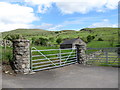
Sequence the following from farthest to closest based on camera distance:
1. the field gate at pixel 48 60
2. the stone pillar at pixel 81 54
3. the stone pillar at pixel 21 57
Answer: the stone pillar at pixel 81 54 → the field gate at pixel 48 60 → the stone pillar at pixel 21 57

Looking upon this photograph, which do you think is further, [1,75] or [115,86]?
[1,75]

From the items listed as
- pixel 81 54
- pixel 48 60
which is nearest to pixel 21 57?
pixel 48 60

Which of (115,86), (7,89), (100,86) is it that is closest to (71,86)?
(100,86)

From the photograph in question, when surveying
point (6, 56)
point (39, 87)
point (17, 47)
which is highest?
point (17, 47)

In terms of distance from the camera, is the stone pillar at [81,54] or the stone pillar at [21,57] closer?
the stone pillar at [21,57]

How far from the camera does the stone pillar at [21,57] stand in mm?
7102

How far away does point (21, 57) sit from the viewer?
23.4 feet

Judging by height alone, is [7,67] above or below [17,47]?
below

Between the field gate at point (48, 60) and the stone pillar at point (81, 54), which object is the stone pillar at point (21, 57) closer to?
the field gate at point (48, 60)

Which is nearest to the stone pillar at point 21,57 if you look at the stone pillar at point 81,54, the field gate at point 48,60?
the field gate at point 48,60

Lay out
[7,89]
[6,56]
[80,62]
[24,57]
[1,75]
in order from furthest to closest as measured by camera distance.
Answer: [80,62] → [6,56] → [24,57] → [1,75] → [7,89]

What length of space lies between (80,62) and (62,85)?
17.6 ft

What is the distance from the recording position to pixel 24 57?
718 centimetres

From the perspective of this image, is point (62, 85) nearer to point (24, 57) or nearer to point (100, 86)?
point (100, 86)
